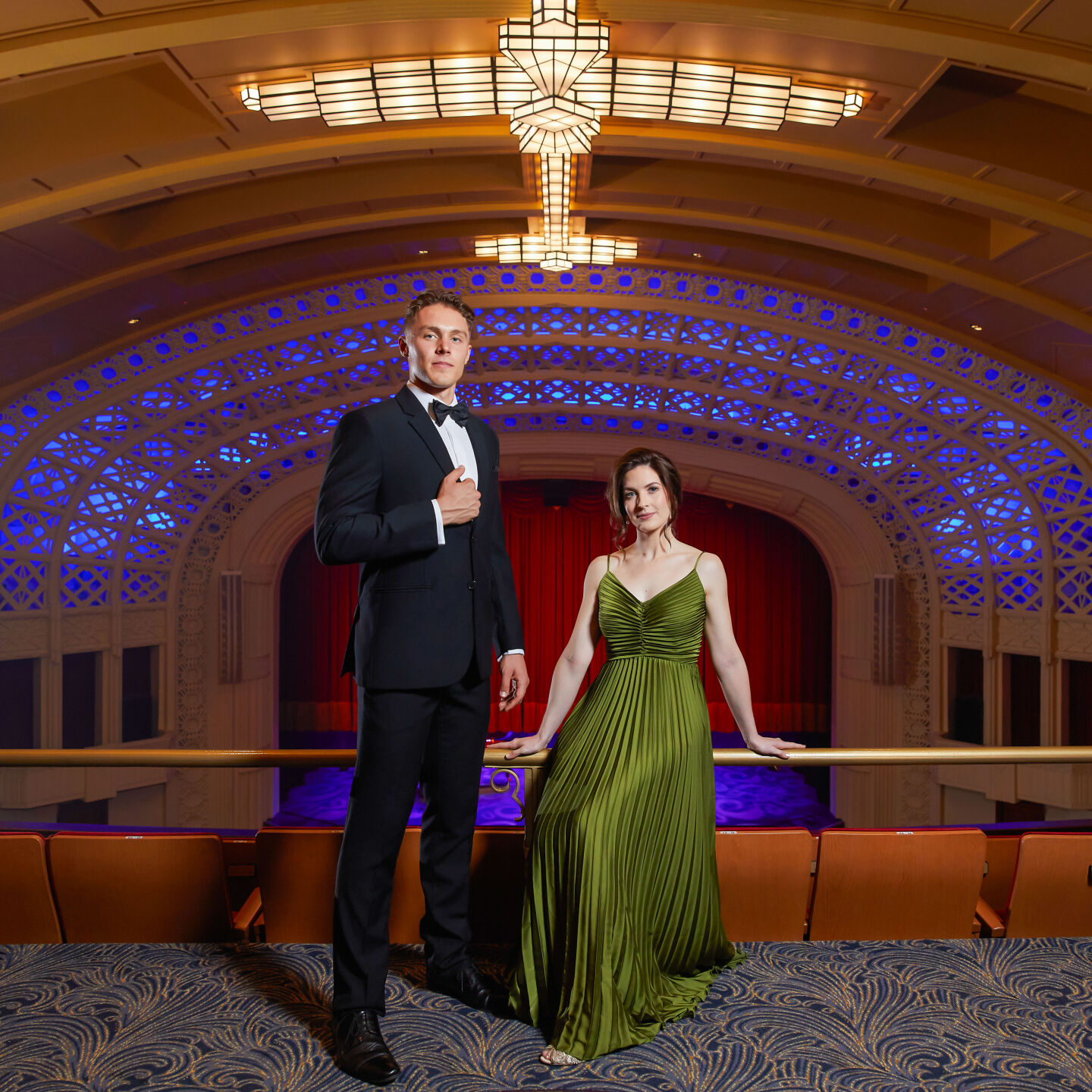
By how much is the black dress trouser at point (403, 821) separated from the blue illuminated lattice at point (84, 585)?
11741mm

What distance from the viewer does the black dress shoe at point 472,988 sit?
84.8 inches

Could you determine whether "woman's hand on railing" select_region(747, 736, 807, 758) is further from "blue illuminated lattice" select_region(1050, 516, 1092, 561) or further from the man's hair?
"blue illuminated lattice" select_region(1050, 516, 1092, 561)

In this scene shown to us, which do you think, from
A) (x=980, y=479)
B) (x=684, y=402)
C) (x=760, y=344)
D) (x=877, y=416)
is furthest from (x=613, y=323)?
(x=980, y=479)

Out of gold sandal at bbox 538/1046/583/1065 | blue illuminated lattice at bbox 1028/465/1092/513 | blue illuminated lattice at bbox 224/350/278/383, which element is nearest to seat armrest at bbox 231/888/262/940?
gold sandal at bbox 538/1046/583/1065

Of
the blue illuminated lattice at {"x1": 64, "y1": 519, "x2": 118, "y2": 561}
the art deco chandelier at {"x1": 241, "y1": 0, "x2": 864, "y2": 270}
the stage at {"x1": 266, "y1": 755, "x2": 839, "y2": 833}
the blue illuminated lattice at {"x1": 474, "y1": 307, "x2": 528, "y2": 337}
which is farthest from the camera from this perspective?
the stage at {"x1": 266, "y1": 755, "x2": 839, "y2": 833}

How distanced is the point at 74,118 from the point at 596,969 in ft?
21.1

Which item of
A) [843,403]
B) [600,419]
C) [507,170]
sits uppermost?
[507,170]

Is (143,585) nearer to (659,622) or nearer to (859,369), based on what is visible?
(859,369)

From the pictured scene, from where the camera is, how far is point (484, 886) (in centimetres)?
255

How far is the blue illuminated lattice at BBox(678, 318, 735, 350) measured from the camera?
36.9ft

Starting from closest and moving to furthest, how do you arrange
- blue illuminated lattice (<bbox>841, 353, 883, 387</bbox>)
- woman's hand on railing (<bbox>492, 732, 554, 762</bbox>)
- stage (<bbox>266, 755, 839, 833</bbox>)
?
woman's hand on railing (<bbox>492, 732, 554, 762</bbox>), blue illuminated lattice (<bbox>841, 353, 883, 387</bbox>), stage (<bbox>266, 755, 839, 833</bbox>)

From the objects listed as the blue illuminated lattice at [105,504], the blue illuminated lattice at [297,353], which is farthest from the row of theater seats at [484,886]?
the blue illuminated lattice at [105,504]

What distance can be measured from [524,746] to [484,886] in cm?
50

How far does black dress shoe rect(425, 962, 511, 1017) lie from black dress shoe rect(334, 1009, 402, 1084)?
0.29m
